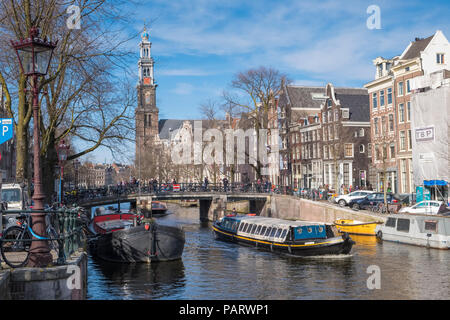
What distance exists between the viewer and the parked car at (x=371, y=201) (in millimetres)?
40866

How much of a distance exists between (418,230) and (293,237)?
825 cm

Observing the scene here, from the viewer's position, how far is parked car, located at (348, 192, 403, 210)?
40866 mm

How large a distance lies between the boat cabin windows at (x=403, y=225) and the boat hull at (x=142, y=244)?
14.9 metres

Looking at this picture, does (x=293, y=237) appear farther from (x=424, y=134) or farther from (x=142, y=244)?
(x=424, y=134)

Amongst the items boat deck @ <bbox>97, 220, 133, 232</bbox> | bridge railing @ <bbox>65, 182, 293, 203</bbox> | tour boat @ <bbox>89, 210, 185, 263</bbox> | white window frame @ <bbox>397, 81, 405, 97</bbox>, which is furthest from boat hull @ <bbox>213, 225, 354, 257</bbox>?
white window frame @ <bbox>397, 81, 405, 97</bbox>

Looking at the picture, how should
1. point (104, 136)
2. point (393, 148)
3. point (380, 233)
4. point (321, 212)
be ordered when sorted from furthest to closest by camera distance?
1. point (393, 148)
2. point (321, 212)
3. point (380, 233)
4. point (104, 136)

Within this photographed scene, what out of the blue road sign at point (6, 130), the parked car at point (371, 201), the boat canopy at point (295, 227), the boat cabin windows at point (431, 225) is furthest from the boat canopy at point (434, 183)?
the blue road sign at point (6, 130)

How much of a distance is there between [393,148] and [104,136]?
31.5 m

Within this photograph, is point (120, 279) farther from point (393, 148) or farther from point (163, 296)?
point (393, 148)

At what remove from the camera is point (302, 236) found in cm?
2888

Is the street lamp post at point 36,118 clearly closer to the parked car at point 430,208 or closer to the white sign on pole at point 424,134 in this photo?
the parked car at point 430,208

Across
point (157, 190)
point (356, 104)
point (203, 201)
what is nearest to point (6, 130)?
point (157, 190)
